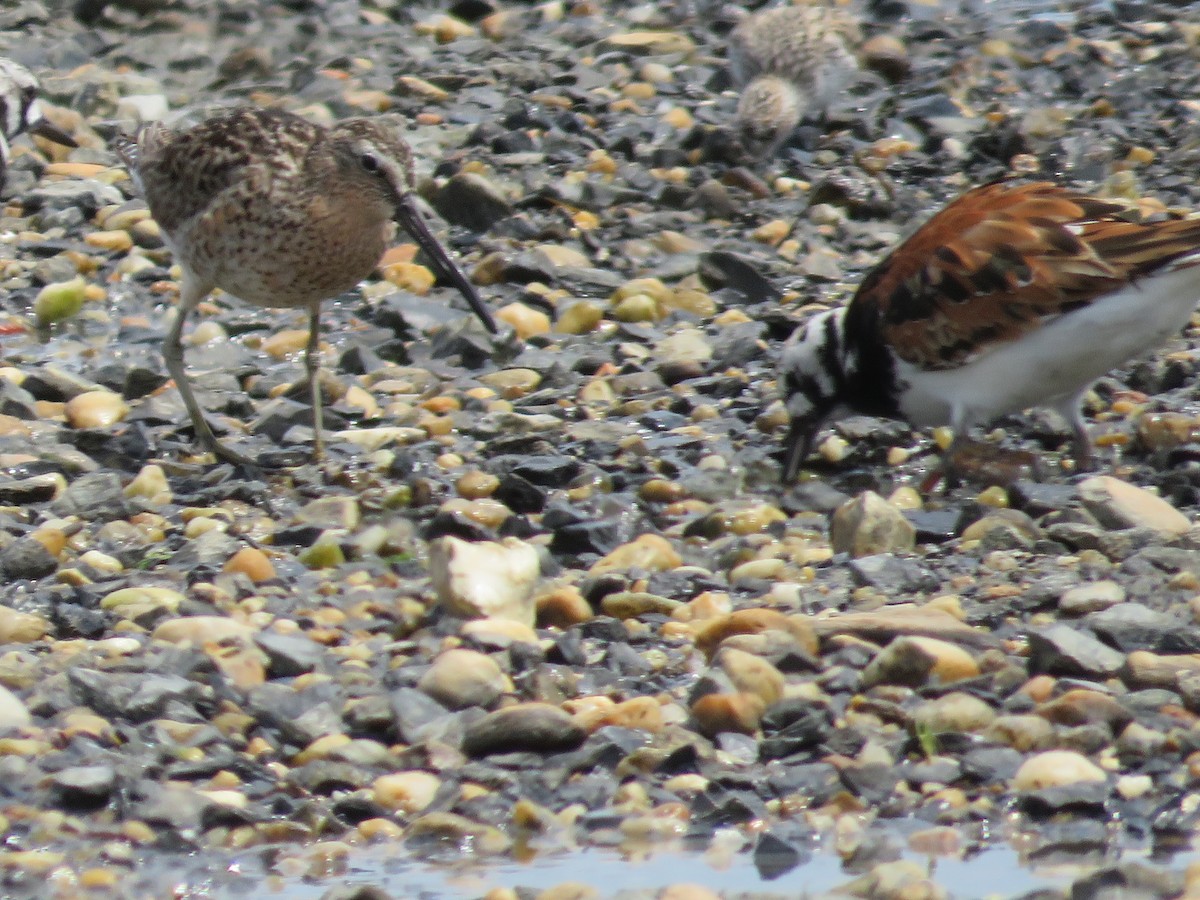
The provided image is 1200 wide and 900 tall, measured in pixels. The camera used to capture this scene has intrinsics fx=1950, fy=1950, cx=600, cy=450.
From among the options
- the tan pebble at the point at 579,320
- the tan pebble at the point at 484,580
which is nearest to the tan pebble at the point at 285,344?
the tan pebble at the point at 579,320

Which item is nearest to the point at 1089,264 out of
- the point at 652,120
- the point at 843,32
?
the point at 652,120

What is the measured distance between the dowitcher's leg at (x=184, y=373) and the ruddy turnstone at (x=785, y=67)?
3491mm

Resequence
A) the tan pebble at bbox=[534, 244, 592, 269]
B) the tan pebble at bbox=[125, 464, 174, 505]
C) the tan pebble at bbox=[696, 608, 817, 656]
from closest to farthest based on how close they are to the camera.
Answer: the tan pebble at bbox=[696, 608, 817, 656]
the tan pebble at bbox=[125, 464, 174, 505]
the tan pebble at bbox=[534, 244, 592, 269]

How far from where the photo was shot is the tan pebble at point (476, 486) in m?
6.54

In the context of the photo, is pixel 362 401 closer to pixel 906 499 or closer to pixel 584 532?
pixel 584 532

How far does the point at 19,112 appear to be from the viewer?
399 inches

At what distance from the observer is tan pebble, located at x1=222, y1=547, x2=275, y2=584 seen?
578 cm

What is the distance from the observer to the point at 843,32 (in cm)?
1146

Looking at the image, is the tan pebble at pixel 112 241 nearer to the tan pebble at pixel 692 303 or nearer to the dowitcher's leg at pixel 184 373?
the dowitcher's leg at pixel 184 373

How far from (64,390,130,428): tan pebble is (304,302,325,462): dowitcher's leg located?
0.77m

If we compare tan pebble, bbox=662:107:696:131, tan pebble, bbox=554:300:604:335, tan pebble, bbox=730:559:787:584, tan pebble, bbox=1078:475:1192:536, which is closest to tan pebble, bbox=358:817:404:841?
tan pebble, bbox=730:559:787:584

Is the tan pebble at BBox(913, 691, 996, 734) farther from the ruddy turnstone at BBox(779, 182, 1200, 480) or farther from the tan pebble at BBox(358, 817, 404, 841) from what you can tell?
the ruddy turnstone at BBox(779, 182, 1200, 480)

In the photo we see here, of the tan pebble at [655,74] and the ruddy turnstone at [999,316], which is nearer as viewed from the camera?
the ruddy turnstone at [999,316]

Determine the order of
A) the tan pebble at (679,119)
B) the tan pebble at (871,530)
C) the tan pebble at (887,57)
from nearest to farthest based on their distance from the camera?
1. the tan pebble at (871,530)
2. the tan pebble at (679,119)
3. the tan pebble at (887,57)
